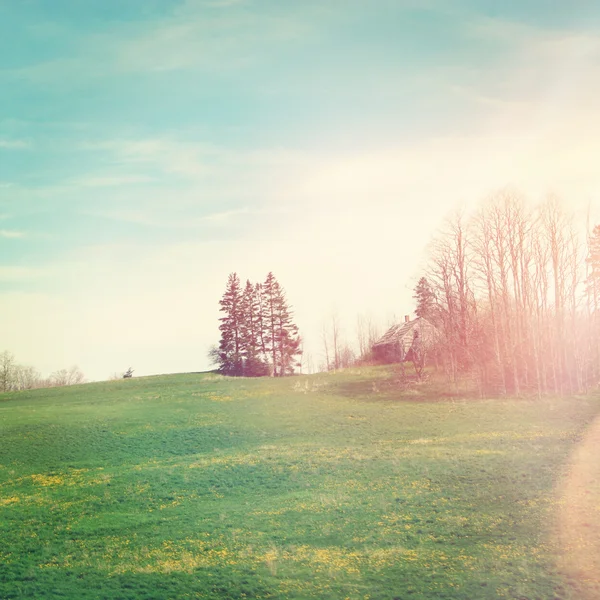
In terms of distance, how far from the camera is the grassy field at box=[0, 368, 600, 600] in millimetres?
9898

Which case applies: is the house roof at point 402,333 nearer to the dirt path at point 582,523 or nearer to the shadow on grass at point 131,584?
the dirt path at point 582,523

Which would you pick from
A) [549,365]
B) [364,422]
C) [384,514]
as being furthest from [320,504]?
[549,365]

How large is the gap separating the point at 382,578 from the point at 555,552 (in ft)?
11.1

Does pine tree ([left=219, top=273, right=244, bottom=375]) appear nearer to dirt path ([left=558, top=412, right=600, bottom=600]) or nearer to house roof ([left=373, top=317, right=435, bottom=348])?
house roof ([left=373, top=317, right=435, bottom=348])

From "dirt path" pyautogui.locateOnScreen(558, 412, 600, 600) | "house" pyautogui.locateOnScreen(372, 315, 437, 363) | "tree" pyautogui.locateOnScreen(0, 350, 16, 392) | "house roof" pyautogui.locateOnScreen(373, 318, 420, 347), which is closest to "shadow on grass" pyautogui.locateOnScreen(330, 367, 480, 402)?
"dirt path" pyautogui.locateOnScreen(558, 412, 600, 600)

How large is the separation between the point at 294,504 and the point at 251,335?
49839 mm

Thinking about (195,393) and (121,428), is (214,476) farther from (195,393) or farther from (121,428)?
(195,393)

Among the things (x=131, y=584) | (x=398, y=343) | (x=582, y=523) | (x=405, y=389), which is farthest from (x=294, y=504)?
(x=398, y=343)

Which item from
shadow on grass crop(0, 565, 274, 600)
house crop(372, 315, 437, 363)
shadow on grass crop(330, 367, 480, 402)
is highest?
house crop(372, 315, 437, 363)

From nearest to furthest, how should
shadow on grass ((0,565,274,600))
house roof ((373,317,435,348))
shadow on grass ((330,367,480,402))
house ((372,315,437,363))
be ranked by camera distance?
shadow on grass ((0,565,274,600)) < shadow on grass ((330,367,480,402)) < house ((372,315,437,363)) < house roof ((373,317,435,348))

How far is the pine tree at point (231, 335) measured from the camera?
206 ft

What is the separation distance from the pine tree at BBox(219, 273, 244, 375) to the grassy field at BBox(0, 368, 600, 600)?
A: 118ft

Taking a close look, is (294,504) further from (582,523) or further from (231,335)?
(231,335)

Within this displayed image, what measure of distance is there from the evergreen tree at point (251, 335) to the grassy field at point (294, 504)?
35.0 m
